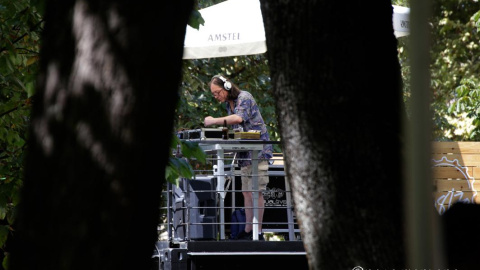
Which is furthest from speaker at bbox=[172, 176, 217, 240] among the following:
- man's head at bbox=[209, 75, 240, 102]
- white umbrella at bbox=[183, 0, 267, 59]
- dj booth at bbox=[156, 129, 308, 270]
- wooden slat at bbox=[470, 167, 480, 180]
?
wooden slat at bbox=[470, 167, 480, 180]

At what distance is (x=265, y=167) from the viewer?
28.9 feet

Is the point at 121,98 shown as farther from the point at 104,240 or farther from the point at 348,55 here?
the point at 348,55

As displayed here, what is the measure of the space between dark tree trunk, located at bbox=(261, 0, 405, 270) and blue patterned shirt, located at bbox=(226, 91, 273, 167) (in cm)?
552

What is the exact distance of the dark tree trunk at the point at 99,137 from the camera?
97.9 inches

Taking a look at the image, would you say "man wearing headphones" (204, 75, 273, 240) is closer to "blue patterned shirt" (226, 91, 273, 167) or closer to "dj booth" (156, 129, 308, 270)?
"blue patterned shirt" (226, 91, 273, 167)

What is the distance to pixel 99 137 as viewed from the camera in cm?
253

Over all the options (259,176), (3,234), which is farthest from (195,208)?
(3,234)

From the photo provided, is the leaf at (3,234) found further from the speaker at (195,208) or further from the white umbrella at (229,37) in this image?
the white umbrella at (229,37)

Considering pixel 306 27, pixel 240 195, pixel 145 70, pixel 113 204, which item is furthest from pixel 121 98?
pixel 240 195

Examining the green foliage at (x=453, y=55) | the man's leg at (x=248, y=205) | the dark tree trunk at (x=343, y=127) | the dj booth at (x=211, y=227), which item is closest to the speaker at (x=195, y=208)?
the dj booth at (x=211, y=227)

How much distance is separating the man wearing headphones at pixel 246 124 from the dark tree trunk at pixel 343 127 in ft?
17.6

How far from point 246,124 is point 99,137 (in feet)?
21.3

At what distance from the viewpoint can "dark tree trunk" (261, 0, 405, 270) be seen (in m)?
3.07

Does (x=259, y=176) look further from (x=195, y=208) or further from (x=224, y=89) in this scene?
(x=224, y=89)
